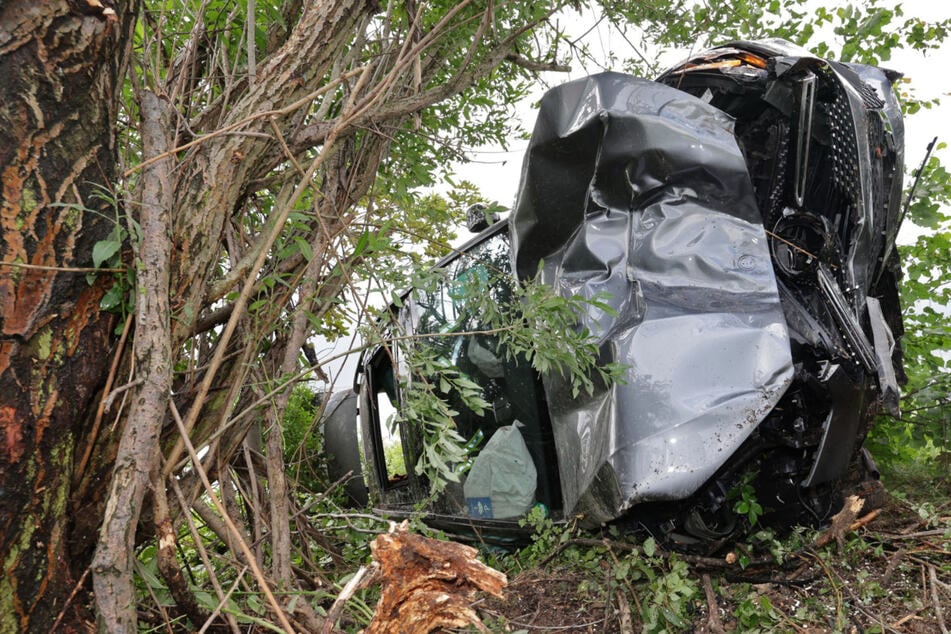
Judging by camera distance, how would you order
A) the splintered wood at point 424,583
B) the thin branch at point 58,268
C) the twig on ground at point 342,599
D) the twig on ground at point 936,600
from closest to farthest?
the thin branch at point 58,268, the twig on ground at point 342,599, the splintered wood at point 424,583, the twig on ground at point 936,600

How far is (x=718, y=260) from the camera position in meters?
2.29

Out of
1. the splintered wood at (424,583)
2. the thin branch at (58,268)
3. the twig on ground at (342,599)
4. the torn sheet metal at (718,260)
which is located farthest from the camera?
the torn sheet metal at (718,260)

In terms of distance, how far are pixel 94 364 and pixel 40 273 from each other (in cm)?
21

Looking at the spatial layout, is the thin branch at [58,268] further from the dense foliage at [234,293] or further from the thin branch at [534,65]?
the thin branch at [534,65]

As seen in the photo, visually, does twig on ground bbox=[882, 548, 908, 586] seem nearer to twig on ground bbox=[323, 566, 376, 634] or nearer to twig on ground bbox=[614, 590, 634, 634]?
twig on ground bbox=[614, 590, 634, 634]

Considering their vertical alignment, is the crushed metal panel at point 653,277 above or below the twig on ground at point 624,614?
above

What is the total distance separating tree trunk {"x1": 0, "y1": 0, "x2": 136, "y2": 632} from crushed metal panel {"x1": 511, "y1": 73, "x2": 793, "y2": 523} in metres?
1.43

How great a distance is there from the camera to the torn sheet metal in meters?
2.12

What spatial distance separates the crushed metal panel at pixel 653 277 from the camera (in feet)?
6.81

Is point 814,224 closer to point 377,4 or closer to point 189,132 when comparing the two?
point 377,4

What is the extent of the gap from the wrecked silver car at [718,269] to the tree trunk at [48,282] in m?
1.42

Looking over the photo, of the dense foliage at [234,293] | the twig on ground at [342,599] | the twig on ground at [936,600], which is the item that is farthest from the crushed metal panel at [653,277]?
the twig on ground at [342,599]

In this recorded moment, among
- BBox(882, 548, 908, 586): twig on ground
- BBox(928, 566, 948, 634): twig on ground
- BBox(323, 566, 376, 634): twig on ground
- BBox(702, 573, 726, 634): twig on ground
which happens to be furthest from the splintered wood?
BBox(882, 548, 908, 586): twig on ground

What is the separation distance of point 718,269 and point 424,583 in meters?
1.36
